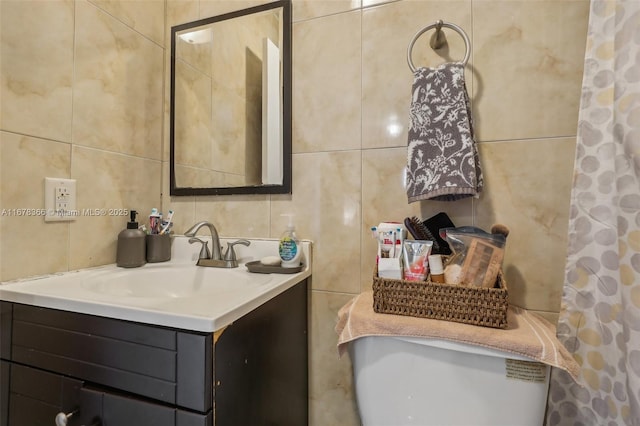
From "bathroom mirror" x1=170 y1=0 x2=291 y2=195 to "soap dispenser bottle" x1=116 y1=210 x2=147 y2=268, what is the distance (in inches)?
9.0

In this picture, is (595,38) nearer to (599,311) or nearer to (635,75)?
(635,75)

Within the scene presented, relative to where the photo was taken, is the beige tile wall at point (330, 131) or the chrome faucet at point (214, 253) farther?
the chrome faucet at point (214, 253)

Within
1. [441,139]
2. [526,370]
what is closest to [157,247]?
[441,139]

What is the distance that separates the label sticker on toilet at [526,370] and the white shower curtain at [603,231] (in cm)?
14

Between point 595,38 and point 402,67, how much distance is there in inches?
17.2

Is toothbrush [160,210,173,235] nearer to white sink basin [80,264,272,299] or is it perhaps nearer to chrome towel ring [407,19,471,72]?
white sink basin [80,264,272,299]

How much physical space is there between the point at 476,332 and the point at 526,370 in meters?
0.11

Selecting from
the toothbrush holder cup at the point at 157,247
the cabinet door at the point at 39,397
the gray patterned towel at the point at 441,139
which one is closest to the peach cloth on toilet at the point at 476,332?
the gray patterned towel at the point at 441,139

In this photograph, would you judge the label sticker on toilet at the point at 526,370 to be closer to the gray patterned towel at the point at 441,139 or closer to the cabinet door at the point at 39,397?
the gray patterned towel at the point at 441,139

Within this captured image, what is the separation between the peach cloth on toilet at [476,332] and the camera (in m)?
0.55

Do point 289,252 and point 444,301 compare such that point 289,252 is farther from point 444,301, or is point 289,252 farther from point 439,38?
point 439,38

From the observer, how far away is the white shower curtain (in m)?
0.56

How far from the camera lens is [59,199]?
33.7 inches

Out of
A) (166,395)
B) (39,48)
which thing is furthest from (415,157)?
(39,48)
